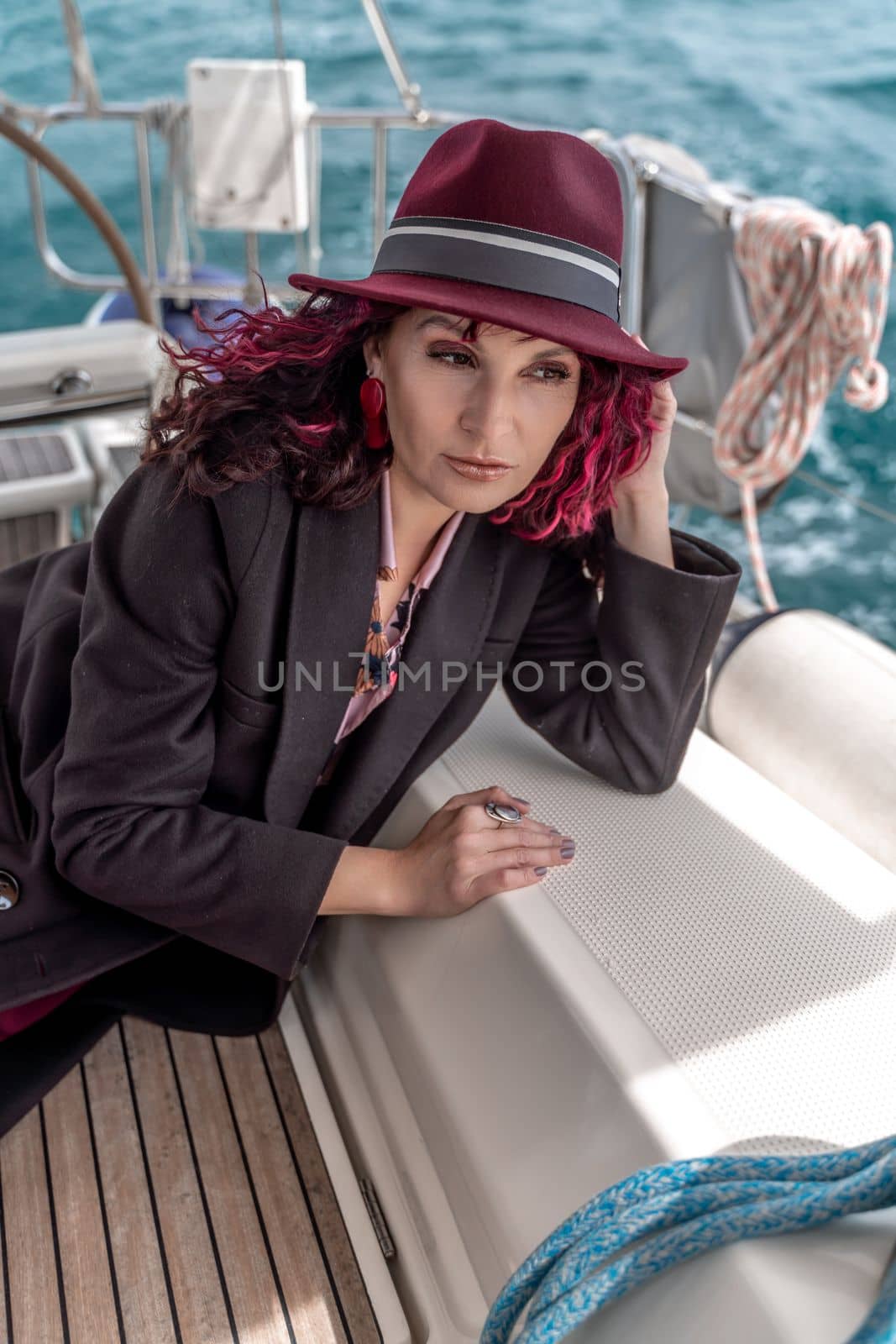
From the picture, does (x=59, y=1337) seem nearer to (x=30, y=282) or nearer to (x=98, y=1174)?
(x=98, y=1174)

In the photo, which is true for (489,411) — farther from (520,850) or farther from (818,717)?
(818,717)

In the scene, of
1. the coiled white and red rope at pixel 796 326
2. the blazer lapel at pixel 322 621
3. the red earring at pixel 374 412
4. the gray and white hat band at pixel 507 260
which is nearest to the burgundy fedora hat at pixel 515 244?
the gray and white hat band at pixel 507 260

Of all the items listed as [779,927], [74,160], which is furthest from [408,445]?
[74,160]

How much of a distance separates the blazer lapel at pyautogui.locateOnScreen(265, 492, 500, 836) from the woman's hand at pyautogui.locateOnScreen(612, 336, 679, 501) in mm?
150

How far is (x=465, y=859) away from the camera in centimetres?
104

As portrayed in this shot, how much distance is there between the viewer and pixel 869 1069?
0.87 metres

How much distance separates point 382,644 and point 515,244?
41 centimetres

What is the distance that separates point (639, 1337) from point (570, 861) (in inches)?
17.3

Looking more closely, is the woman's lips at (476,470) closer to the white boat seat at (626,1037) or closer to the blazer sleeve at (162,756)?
the blazer sleeve at (162,756)

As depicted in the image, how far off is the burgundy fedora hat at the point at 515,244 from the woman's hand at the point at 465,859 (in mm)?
438

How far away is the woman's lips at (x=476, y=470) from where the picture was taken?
0.95 metres

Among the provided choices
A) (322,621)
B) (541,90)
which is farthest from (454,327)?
(541,90)

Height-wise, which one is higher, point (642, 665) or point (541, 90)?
point (642, 665)

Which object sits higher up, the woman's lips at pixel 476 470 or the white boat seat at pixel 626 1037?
the woman's lips at pixel 476 470
